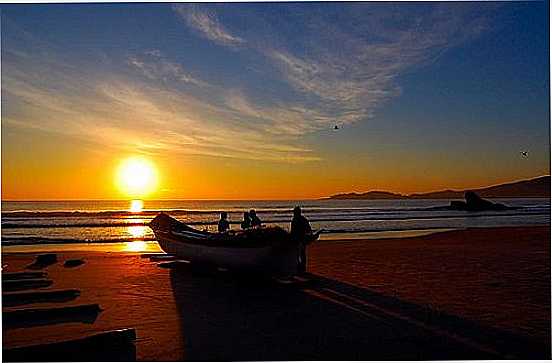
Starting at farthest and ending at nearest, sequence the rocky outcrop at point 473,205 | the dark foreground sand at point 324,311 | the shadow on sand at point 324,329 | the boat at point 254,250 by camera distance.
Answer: the rocky outcrop at point 473,205 → the boat at point 254,250 → the dark foreground sand at point 324,311 → the shadow on sand at point 324,329

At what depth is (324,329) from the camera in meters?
5.79

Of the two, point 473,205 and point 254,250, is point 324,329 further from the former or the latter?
point 473,205

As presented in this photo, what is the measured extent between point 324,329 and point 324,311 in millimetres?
835

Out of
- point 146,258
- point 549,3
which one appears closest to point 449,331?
point 549,3

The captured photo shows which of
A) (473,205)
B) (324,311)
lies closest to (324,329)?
(324,311)

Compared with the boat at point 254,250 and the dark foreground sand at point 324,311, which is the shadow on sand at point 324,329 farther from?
the boat at point 254,250

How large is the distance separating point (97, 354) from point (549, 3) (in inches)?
192

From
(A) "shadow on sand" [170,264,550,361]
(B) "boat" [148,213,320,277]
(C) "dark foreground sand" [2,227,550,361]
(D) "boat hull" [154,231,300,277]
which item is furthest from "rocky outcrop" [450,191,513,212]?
(A) "shadow on sand" [170,264,550,361]

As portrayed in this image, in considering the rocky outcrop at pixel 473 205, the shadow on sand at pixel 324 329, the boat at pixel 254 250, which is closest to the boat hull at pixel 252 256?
the boat at pixel 254 250

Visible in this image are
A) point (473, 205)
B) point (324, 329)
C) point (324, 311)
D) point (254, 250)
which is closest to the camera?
point (324, 329)

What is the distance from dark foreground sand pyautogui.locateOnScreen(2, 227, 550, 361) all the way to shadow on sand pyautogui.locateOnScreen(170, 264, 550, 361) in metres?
0.01

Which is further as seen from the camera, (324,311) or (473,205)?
(473,205)

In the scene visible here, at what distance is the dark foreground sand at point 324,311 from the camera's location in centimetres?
514

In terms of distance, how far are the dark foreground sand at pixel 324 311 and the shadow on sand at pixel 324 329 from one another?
0.04 ft
